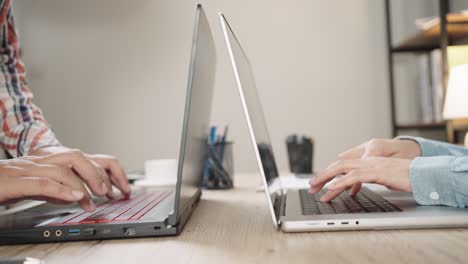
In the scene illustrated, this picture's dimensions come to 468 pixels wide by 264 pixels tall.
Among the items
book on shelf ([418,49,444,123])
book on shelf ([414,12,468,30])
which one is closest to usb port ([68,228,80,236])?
book on shelf ([414,12,468,30])

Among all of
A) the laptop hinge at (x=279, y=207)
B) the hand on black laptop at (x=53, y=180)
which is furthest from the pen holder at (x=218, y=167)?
the hand on black laptop at (x=53, y=180)

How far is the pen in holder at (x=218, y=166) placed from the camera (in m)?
1.30

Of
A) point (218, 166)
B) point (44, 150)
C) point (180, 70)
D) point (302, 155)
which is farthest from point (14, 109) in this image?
point (180, 70)

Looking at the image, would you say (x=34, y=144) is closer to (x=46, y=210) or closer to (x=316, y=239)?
(x=46, y=210)

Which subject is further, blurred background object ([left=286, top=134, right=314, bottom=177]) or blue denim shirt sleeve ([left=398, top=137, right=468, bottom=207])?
blurred background object ([left=286, top=134, right=314, bottom=177])

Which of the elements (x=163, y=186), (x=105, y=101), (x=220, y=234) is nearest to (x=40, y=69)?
(x=105, y=101)

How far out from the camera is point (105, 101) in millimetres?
2840

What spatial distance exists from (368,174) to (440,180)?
0.11 m

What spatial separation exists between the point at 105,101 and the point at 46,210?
2136 mm

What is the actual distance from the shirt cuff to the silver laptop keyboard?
0.05 meters

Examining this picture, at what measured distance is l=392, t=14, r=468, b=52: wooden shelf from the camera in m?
2.07

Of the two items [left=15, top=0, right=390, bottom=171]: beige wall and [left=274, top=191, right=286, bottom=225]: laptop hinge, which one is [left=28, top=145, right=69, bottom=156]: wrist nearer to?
[left=274, top=191, right=286, bottom=225]: laptop hinge

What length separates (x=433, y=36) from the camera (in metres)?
2.38

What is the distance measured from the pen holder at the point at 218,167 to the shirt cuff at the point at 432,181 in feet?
2.14
